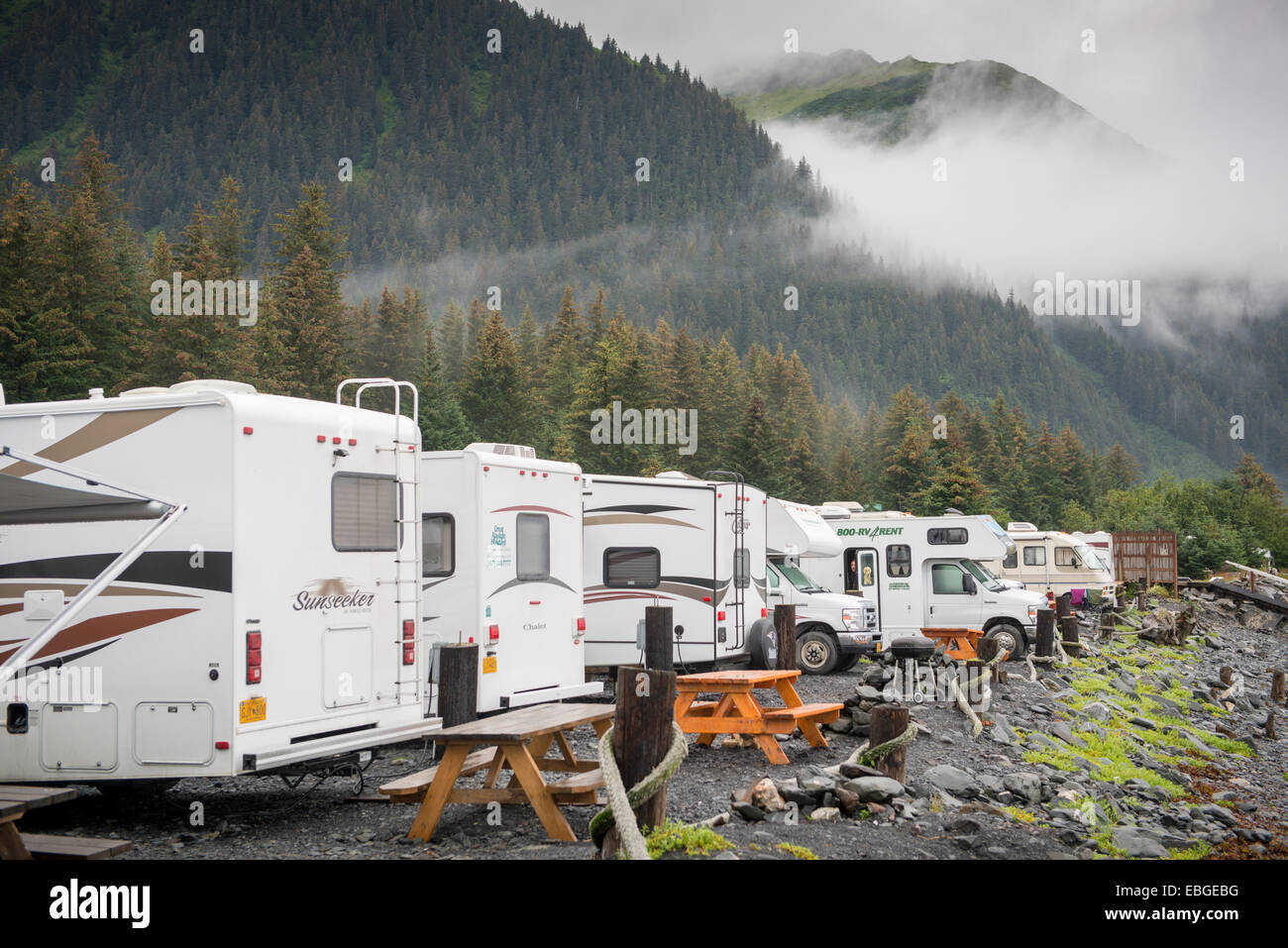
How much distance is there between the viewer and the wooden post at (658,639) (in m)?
13.7

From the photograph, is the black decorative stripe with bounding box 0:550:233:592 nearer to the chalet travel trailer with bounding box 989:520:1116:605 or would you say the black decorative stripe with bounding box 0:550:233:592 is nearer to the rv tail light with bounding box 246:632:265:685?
the rv tail light with bounding box 246:632:265:685

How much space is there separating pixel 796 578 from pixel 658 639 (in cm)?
672

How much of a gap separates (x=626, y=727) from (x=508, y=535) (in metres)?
5.94

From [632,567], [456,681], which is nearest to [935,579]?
[632,567]

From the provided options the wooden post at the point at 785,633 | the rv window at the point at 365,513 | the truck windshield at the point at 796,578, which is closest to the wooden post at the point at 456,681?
the rv window at the point at 365,513

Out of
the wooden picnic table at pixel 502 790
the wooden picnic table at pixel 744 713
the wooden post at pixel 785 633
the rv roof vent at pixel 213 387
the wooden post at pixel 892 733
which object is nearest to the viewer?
→ the wooden picnic table at pixel 502 790

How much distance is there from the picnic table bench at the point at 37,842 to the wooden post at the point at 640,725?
2.78 m

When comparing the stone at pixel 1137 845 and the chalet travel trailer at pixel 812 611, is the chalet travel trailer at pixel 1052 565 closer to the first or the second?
the chalet travel trailer at pixel 812 611

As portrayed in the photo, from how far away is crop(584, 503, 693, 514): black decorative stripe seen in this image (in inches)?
640

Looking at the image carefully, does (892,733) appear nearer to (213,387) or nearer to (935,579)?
(213,387)

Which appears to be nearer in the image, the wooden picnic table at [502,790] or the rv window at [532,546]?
the wooden picnic table at [502,790]

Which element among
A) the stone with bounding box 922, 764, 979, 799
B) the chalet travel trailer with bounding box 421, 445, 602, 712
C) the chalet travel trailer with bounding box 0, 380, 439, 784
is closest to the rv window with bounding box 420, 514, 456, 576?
the chalet travel trailer with bounding box 421, 445, 602, 712

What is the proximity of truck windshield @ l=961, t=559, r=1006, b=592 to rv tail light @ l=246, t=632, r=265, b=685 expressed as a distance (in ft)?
54.2
